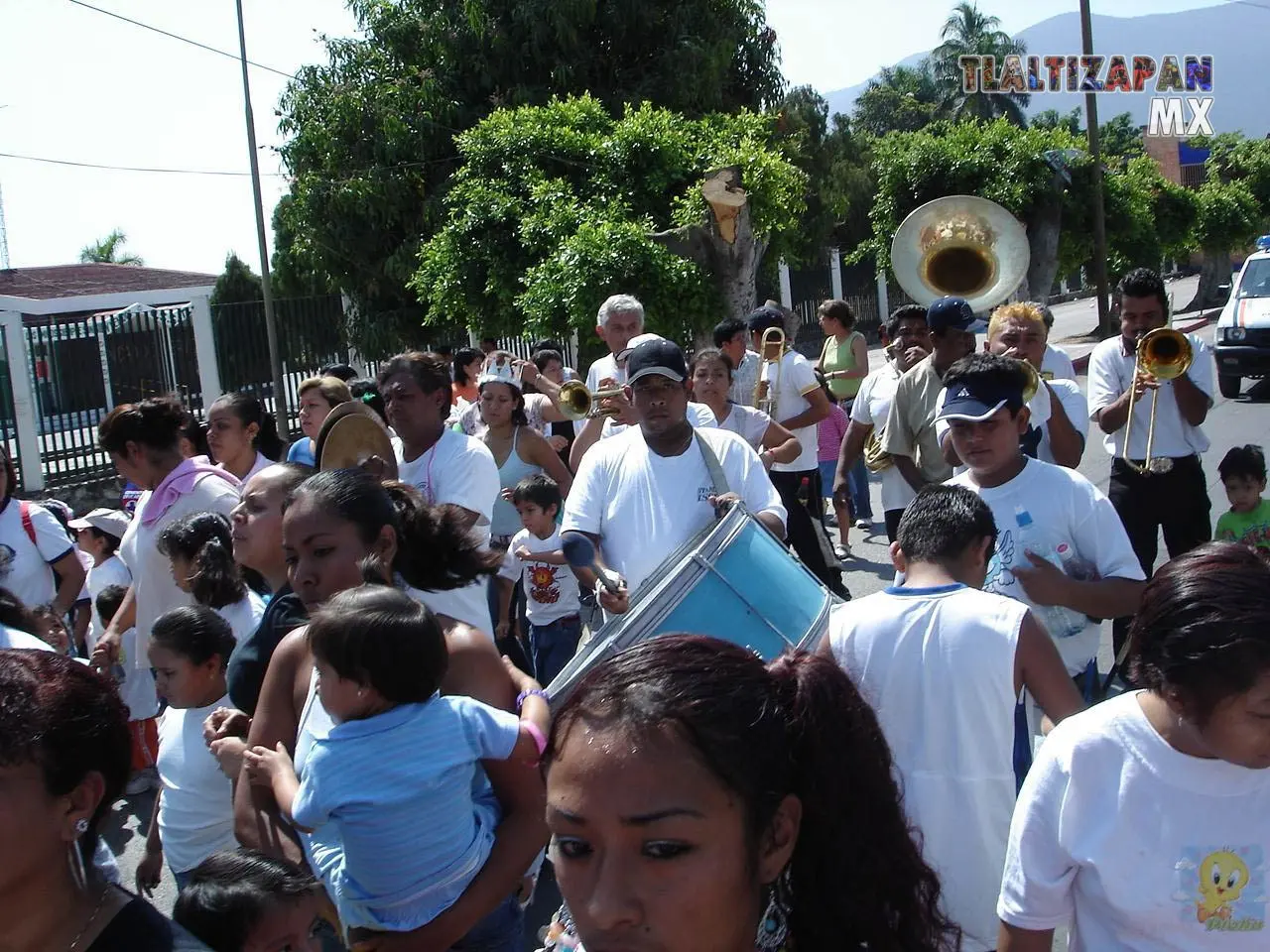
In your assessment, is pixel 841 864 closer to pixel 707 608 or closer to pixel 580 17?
pixel 707 608

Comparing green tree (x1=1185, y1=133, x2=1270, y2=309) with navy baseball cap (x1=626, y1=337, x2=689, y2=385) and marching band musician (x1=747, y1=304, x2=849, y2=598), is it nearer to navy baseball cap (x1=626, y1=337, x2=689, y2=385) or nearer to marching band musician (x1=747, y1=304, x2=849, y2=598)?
marching band musician (x1=747, y1=304, x2=849, y2=598)

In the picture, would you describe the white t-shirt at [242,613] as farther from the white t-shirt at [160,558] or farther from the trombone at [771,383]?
the trombone at [771,383]

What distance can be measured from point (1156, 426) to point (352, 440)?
3719 millimetres

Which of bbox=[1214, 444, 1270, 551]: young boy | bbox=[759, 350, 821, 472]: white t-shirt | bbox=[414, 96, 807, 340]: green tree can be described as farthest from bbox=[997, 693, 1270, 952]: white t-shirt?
bbox=[414, 96, 807, 340]: green tree

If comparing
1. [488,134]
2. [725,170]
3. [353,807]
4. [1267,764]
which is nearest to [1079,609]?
[1267,764]

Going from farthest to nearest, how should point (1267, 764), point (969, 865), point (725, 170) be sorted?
point (725, 170) < point (969, 865) < point (1267, 764)

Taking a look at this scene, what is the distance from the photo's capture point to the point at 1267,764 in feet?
6.78

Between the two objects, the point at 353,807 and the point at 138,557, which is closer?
the point at 353,807

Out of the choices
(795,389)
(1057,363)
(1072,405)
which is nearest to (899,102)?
(795,389)

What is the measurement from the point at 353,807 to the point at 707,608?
104 centimetres

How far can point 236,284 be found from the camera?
31500mm

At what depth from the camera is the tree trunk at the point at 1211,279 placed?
38625 mm

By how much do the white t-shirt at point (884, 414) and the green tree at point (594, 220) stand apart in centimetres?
628

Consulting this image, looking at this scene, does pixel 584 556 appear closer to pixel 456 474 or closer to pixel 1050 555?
pixel 456 474
